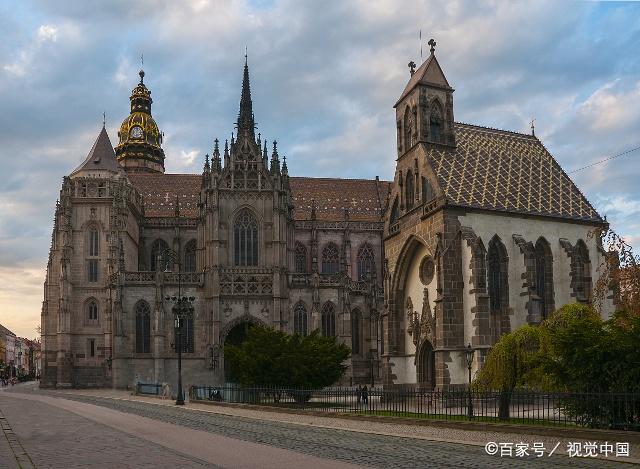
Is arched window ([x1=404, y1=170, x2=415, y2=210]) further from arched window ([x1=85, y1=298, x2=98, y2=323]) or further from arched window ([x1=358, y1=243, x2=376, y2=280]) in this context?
arched window ([x1=85, y1=298, x2=98, y2=323])

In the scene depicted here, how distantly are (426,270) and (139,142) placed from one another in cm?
6817

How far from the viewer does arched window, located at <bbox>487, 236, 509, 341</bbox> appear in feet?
121

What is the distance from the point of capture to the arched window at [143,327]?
58.3 m

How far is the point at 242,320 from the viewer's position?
58250mm

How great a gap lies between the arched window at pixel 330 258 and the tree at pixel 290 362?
1321 inches

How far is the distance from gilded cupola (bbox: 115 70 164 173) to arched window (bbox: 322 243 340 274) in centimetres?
3351

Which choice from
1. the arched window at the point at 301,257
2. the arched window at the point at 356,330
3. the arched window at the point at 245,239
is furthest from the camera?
the arched window at the point at 301,257

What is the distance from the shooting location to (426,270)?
38594 millimetres

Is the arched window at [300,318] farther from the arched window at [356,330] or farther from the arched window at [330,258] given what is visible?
the arched window at [330,258]

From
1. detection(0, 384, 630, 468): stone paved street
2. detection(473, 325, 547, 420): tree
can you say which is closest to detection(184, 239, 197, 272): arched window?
detection(0, 384, 630, 468): stone paved street

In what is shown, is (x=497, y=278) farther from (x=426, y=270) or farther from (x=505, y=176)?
(x=505, y=176)

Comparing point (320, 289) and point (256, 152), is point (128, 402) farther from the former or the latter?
point (256, 152)

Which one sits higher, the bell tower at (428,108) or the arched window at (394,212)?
the bell tower at (428,108)

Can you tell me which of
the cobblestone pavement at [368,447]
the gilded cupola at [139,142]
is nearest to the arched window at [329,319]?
the cobblestone pavement at [368,447]
